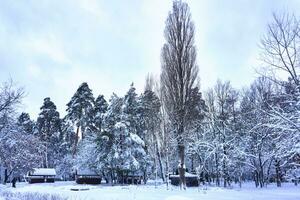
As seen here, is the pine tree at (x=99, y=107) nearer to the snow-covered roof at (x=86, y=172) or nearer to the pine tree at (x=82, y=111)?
the pine tree at (x=82, y=111)

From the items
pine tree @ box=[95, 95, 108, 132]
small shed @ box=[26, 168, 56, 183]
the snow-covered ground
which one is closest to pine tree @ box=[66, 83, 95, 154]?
pine tree @ box=[95, 95, 108, 132]

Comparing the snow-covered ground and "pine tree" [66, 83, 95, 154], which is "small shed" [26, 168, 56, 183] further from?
the snow-covered ground

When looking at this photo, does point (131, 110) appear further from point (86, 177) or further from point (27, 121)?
point (27, 121)

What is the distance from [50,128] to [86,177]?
22.7m

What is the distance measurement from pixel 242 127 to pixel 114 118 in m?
17.8

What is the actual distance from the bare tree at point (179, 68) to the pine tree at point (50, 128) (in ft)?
137

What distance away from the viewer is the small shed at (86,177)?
48281 mm

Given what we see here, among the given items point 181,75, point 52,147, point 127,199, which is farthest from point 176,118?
point 52,147

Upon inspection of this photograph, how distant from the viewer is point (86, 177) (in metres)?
48.8

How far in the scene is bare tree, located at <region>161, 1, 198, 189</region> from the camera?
98.1 ft

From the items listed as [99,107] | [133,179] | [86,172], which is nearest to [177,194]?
[133,179]

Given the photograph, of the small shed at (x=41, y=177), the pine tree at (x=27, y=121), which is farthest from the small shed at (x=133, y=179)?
the pine tree at (x=27, y=121)

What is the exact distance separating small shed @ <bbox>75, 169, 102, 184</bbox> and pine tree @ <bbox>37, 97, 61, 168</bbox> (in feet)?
62.6

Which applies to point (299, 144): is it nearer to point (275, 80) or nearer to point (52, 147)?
point (275, 80)
